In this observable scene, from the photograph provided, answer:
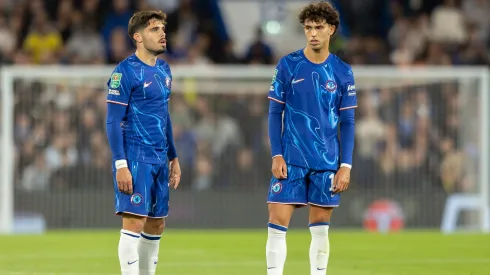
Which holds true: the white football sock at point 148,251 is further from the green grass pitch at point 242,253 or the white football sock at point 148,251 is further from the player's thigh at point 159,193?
the green grass pitch at point 242,253

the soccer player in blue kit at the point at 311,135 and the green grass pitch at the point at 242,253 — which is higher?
the soccer player in blue kit at the point at 311,135

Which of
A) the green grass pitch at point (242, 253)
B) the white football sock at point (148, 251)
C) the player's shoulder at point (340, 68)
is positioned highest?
the player's shoulder at point (340, 68)

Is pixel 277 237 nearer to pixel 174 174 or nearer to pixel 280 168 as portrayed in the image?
pixel 280 168

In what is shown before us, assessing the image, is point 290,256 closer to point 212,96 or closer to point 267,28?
point 212,96

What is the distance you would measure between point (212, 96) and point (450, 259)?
20.2 feet

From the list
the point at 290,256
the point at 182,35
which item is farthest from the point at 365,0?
the point at 290,256

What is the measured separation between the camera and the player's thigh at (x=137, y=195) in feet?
28.0

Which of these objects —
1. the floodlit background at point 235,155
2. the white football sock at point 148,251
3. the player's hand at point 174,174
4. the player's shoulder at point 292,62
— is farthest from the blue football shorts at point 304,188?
the floodlit background at point 235,155

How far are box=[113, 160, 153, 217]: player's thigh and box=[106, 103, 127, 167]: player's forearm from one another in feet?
0.41

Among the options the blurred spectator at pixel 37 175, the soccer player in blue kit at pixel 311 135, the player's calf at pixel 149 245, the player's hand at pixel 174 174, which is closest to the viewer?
the soccer player in blue kit at pixel 311 135

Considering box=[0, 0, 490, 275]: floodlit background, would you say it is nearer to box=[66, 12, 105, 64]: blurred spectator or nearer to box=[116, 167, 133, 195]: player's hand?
box=[66, 12, 105, 64]: blurred spectator

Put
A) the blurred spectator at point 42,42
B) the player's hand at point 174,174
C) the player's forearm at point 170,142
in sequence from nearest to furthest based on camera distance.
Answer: the player's forearm at point 170,142, the player's hand at point 174,174, the blurred spectator at point 42,42

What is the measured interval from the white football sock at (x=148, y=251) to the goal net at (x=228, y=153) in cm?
804

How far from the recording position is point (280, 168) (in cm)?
867
